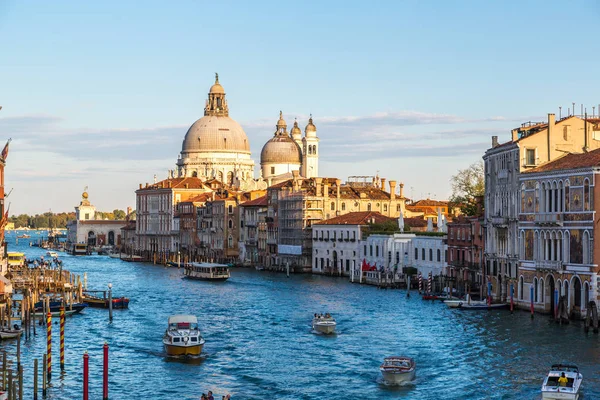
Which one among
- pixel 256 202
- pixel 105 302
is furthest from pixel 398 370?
pixel 256 202

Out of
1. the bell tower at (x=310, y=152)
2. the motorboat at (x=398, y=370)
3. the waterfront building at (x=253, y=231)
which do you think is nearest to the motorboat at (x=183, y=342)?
the motorboat at (x=398, y=370)

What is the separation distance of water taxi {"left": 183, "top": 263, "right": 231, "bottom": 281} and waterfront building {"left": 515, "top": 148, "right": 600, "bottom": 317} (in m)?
31.9

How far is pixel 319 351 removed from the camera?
3812 centimetres

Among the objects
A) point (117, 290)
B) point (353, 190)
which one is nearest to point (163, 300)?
point (117, 290)

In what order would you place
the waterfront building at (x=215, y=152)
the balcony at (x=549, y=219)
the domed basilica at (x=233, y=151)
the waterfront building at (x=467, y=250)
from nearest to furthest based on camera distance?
the balcony at (x=549, y=219)
the waterfront building at (x=467, y=250)
the domed basilica at (x=233, y=151)
the waterfront building at (x=215, y=152)

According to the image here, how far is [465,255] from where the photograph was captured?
58188 millimetres

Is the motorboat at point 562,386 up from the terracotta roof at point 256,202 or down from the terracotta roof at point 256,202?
down

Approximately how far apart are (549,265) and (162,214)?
87208mm

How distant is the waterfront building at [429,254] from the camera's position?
63375mm

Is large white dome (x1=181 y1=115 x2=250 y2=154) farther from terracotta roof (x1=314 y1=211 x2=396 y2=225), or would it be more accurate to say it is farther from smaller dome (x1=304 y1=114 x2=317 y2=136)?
terracotta roof (x1=314 y1=211 x2=396 y2=225)

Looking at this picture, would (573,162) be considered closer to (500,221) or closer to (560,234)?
(560,234)

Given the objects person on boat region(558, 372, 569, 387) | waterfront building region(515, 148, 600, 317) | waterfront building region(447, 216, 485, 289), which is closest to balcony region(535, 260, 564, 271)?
waterfront building region(515, 148, 600, 317)

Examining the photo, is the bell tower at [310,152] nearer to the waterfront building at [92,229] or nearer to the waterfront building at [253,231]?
the waterfront building at [253,231]

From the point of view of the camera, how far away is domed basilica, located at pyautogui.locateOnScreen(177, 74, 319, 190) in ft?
436
